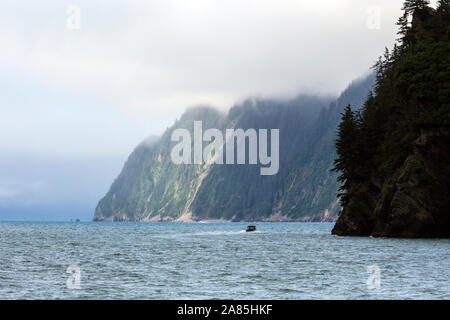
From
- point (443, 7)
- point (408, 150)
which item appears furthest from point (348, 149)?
point (443, 7)

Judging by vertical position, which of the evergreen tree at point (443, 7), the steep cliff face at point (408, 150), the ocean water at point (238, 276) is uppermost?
the evergreen tree at point (443, 7)

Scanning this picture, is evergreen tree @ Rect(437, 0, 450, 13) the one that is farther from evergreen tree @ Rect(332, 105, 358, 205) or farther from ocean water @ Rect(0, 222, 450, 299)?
ocean water @ Rect(0, 222, 450, 299)

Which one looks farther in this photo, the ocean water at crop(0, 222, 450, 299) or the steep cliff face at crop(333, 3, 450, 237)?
the steep cliff face at crop(333, 3, 450, 237)

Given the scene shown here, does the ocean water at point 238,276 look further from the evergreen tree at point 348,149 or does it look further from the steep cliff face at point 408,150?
the evergreen tree at point 348,149

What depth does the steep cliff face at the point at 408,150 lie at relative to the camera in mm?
91875

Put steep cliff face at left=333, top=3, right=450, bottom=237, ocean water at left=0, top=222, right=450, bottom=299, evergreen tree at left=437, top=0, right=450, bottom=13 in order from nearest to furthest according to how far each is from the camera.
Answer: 1. ocean water at left=0, top=222, right=450, bottom=299
2. steep cliff face at left=333, top=3, right=450, bottom=237
3. evergreen tree at left=437, top=0, right=450, bottom=13

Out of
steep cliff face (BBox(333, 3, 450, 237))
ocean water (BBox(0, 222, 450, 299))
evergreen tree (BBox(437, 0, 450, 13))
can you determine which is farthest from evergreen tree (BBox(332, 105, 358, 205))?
ocean water (BBox(0, 222, 450, 299))

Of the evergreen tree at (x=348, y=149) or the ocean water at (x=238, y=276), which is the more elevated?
the evergreen tree at (x=348, y=149)

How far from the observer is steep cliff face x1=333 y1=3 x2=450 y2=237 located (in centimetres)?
9188

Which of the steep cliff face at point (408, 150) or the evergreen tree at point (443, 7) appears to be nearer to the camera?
the steep cliff face at point (408, 150)

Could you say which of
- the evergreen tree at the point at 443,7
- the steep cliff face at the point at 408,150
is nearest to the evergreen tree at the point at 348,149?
the steep cliff face at the point at 408,150

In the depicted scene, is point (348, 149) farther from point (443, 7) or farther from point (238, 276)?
point (238, 276)

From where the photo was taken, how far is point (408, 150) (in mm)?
99688

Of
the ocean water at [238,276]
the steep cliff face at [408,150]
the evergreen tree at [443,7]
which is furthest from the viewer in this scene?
the evergreen tree at [443,7]
